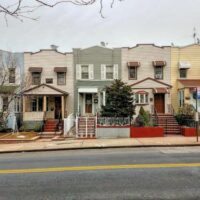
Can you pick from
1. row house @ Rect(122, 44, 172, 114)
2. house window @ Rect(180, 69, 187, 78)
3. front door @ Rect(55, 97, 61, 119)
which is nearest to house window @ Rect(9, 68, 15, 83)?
front door @ Rect(55, 97, 61, 119)

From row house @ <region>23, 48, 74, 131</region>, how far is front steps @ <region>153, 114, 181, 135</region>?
864cm

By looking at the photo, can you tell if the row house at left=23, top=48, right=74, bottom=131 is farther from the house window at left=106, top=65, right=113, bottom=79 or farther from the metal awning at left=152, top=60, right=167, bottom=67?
the metal awning at left=152, top=60, right=167, bottom=67

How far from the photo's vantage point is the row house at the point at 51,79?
31969 millimetres

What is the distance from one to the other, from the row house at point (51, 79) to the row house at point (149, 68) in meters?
5.20

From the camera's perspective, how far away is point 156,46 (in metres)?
32.4

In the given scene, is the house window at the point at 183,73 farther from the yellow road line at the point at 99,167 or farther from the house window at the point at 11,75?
the yellow road line at the point at 99,167

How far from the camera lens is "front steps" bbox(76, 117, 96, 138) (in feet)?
79.4

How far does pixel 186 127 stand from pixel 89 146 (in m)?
8.72

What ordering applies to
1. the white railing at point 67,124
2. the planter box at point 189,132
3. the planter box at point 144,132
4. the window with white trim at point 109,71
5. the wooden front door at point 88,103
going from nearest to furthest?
the planter box at point 144,132, the planter box at point 189,132, the white railing at point 67,124, the window with white trim at point 109,71, the wooden front door at point 88,103

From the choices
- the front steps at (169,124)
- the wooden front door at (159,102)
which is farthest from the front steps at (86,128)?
the wooden front door at (159,102)

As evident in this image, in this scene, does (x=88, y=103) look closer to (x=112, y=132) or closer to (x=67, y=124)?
(x=67, y=124)

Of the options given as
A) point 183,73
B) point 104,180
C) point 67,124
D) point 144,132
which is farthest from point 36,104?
point 104,180

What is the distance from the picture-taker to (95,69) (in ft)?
107

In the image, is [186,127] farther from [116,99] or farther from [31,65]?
[31,65]
